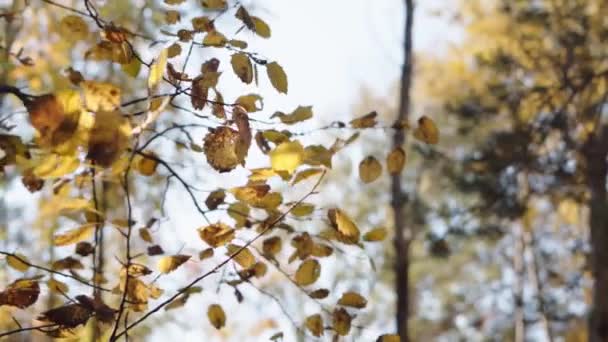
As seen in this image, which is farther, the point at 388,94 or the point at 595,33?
the point at 388,94

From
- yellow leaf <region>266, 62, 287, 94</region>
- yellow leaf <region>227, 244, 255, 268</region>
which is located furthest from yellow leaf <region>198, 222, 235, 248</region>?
yellow leaf <region>266, 62, 287, 94</region>

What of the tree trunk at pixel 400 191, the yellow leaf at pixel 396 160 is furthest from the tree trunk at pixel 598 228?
the yellow leaf at pixel 396 160

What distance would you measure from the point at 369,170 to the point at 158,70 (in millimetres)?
554

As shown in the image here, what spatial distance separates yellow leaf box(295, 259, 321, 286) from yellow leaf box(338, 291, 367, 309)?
0.07 meters

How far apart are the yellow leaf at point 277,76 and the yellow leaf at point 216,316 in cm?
63

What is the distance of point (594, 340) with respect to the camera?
4566mm

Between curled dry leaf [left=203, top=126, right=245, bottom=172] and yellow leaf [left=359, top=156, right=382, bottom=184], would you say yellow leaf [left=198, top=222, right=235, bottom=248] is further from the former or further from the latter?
yellow leaf [left=359, top=156, right=382, bottom=184]

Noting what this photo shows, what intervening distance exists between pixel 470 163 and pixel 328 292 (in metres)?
4.30

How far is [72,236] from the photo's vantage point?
44.5 inches

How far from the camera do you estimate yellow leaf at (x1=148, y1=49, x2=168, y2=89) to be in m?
0.88

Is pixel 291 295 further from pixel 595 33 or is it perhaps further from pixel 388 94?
pixel 595 33

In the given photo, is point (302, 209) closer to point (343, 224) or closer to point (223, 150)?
point (343, 224)

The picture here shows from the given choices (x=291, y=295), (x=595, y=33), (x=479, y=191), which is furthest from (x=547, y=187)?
(x=291, y=295)

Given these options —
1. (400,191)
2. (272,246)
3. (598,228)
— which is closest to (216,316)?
→ (272,246)
